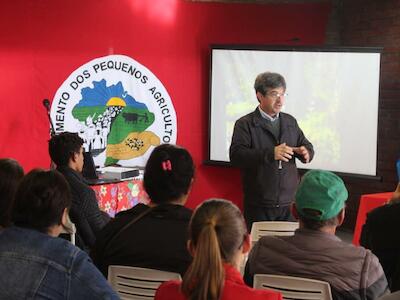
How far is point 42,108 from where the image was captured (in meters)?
5.48

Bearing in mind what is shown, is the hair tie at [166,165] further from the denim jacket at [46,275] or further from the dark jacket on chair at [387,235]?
the dark jacket on chair at [387,235]

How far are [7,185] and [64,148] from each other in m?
1.13

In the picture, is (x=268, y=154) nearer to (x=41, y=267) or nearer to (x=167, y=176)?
(x=167, y=176)

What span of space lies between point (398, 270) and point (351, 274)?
0.41 metres

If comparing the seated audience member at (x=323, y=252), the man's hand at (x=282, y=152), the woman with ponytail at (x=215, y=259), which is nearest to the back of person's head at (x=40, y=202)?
the woman with ponytail at (x=215, y=259)

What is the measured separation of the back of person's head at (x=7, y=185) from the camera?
2.45m

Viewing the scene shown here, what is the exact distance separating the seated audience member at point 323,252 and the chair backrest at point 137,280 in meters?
0.37

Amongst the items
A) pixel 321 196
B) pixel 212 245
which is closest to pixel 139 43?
pixel 321 196

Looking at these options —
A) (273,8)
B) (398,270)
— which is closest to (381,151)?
(273,8)

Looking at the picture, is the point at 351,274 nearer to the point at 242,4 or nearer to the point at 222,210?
the point at 222,210

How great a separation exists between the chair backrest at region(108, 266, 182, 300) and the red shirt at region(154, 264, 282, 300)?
1.63 ft

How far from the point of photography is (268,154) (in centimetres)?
397

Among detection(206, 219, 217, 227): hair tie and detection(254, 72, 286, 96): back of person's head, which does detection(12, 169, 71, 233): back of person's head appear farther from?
detection(254, 72, 286, 96): back of person's head

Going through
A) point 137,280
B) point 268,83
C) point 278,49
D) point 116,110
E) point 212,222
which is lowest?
point 137,280
